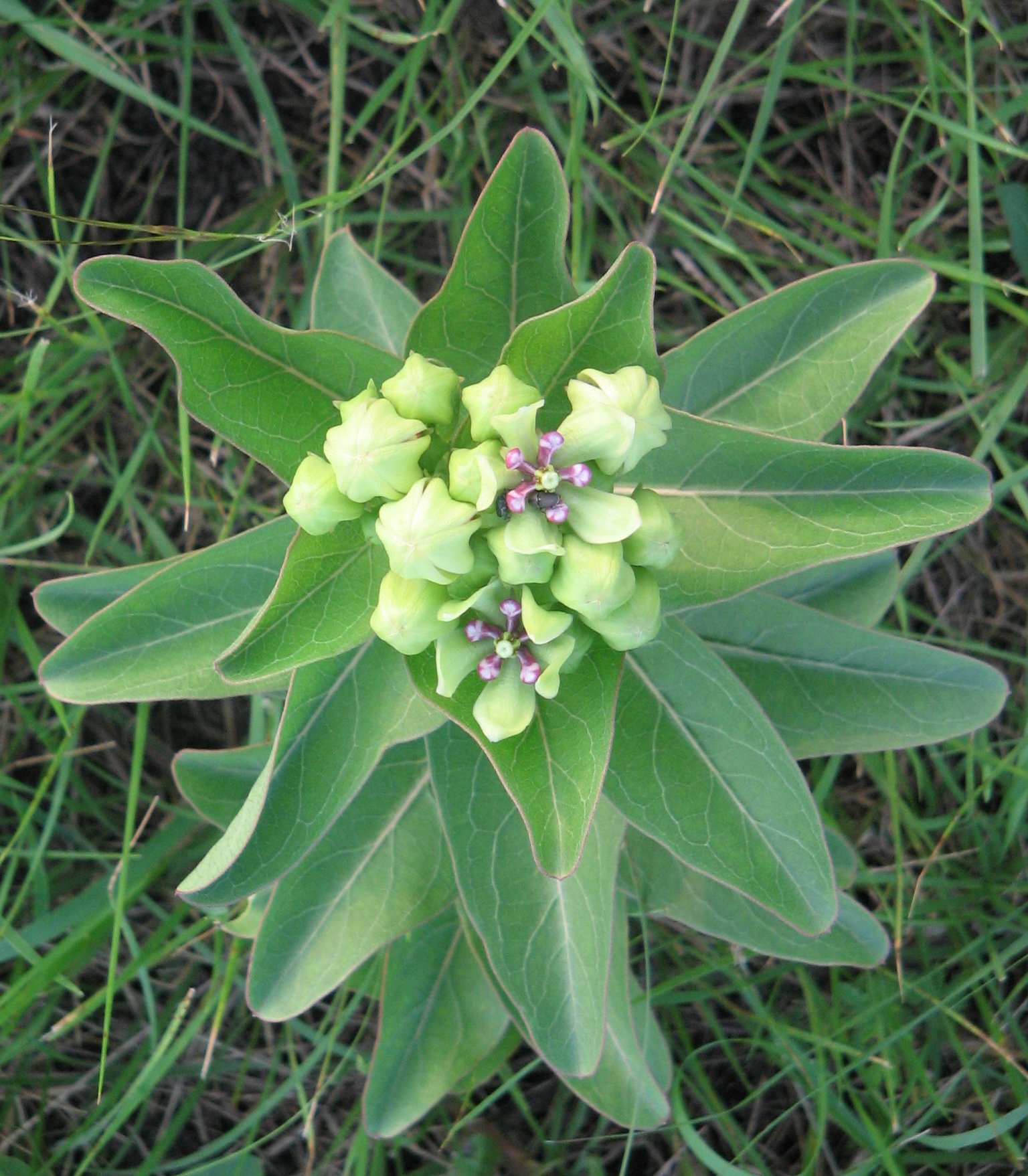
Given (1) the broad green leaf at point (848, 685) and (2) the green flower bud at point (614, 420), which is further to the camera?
(1) the broad green leaf at point (848, 685)

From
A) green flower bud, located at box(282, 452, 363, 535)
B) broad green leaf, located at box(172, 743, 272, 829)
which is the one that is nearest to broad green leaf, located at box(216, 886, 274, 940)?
broad green leaf, located at box(172, 743, 272, 829)

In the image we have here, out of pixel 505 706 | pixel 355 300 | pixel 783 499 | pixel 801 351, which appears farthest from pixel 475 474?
pixel 355 300

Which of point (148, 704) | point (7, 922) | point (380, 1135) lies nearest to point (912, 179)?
point (148, 704)

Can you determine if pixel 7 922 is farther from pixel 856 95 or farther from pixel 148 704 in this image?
pixel 856 95

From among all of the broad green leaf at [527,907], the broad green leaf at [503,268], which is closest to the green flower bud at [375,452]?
the broad green leaf at [503,268]

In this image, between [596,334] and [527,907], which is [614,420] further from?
[527,907]

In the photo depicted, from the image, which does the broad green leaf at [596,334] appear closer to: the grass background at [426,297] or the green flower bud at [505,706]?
the green flower bud at [505,706]

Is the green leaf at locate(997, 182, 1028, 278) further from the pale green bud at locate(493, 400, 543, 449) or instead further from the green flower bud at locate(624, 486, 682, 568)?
the pale green bud at locate(493, 400, 543, 449)

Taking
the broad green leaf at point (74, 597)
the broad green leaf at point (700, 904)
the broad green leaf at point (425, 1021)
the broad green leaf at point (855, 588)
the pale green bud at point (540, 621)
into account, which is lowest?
the broad green leaf at point (425, 1021)
